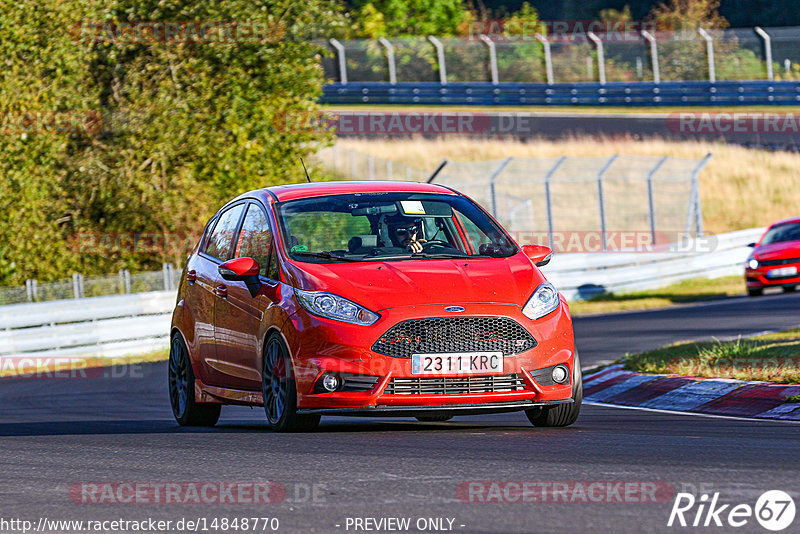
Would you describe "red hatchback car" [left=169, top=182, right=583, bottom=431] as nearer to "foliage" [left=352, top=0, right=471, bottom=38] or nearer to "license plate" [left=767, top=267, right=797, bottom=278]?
"license plate" [left=767, top=267, right=797, bottom=278]

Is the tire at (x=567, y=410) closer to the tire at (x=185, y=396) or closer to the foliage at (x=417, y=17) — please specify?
the tire at (x=185, y=396)

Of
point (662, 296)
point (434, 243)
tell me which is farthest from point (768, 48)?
point (434, 243)

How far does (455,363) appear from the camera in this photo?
28.3 feet

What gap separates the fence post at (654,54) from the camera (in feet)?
167

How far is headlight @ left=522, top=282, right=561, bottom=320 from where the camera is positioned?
8.84 m

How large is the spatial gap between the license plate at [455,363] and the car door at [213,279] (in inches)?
82.2

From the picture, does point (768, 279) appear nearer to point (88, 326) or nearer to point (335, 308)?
point (88, 326)

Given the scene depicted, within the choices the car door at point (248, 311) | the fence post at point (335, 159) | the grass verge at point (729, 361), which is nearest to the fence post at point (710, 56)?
the fence post at point (335, 159)

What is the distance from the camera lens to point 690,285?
3042cm

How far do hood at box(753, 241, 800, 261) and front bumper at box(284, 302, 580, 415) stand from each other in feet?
59.1

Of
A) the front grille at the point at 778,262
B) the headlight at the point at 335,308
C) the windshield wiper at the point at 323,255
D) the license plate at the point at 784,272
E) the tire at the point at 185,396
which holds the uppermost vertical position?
the windshield wiper at the point at 323,255

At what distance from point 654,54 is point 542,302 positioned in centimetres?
4406

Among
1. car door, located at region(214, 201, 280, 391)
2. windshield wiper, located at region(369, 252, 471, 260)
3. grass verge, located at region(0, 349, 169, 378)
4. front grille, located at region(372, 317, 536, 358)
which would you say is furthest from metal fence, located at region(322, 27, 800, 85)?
front grille, located at region(372, 317, 536, 358)

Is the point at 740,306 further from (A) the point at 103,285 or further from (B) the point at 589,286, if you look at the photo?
(A) the point at 103,285
